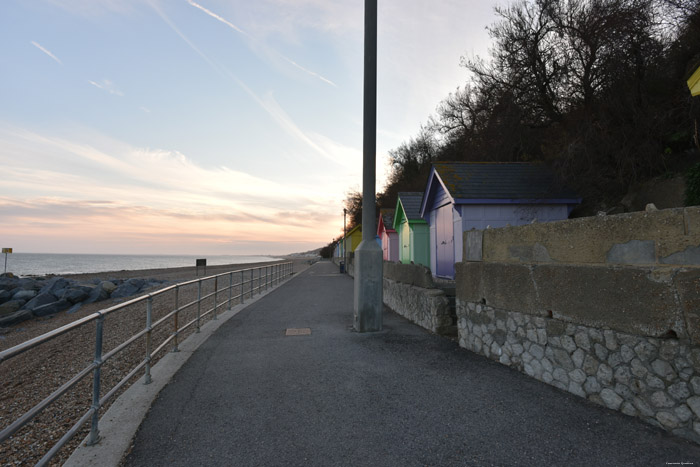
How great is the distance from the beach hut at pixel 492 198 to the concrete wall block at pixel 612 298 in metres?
6.75

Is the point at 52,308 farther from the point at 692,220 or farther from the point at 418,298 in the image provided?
the point at 692,220

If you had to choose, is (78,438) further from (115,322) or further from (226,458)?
(115,322)

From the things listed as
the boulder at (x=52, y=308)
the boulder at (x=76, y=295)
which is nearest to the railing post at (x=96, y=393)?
the boulder at (x=52, y=308)

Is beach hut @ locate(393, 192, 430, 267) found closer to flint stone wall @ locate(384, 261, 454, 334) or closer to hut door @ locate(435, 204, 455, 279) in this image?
hut door @ locate(435, 204, 455, 279)

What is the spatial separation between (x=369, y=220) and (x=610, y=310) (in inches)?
181

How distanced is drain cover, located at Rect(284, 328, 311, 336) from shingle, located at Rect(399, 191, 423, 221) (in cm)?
1024

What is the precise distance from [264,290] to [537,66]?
14998mm

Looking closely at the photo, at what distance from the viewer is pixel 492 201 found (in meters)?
11.3

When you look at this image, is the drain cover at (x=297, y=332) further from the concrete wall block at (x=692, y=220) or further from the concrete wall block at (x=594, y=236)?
the concrete wall block at (x=692, y=220)

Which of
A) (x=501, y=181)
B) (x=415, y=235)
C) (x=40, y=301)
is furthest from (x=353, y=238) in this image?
(x=501, y=181)

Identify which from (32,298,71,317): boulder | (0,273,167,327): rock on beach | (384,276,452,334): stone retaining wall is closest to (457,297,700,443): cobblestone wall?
(384,276,452,334): stone retaining wall

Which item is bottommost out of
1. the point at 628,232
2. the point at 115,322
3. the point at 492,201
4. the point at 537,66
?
the point at 115,322

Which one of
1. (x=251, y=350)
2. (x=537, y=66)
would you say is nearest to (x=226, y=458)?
(x=251, y=350)

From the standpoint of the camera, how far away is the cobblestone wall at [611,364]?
3.08 metres
